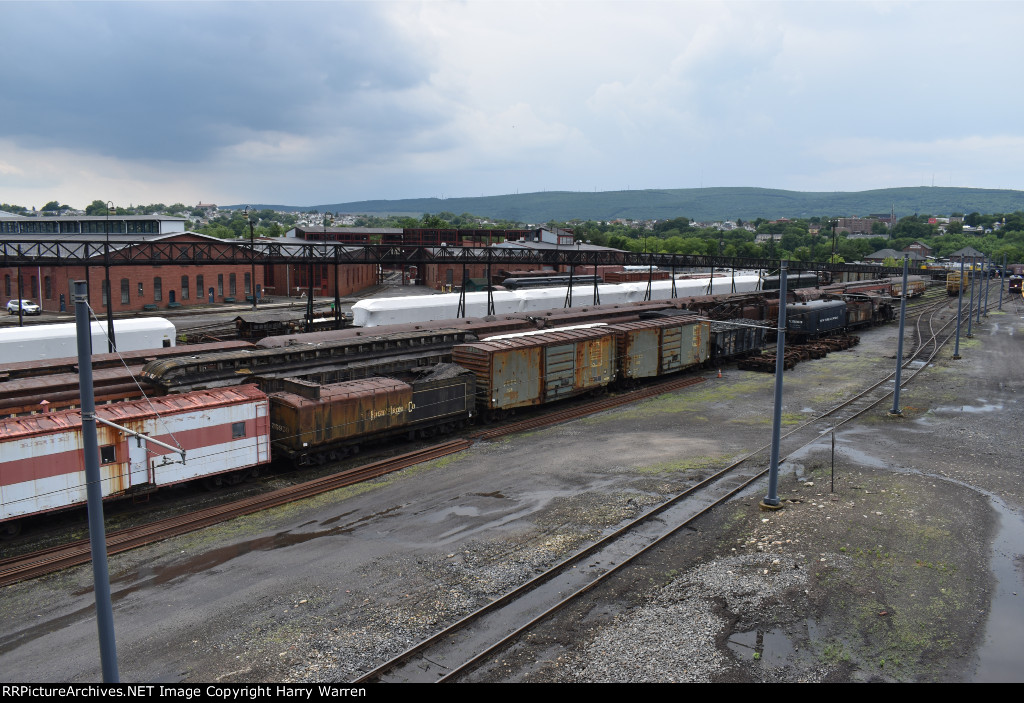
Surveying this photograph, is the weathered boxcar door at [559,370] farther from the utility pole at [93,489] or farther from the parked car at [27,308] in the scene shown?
the parked car at [27,308]

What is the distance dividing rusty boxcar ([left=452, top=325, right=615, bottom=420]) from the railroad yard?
181 inches

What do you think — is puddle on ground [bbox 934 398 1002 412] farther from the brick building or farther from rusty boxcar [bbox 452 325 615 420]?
the brick building

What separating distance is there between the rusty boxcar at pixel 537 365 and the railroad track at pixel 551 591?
33.8 ft

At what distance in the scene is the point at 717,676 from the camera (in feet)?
40.9

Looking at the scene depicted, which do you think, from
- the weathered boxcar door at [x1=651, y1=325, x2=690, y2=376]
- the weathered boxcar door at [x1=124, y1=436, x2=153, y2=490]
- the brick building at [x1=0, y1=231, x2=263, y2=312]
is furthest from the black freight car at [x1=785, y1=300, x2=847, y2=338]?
the brick building at [x1=0, y1=231, x2=263, y2=312]

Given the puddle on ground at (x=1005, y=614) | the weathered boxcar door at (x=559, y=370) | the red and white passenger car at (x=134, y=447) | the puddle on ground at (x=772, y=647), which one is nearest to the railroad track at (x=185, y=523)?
the red and white passenger car at (x=134, y=447)

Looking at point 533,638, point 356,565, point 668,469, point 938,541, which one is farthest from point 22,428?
point 938,541

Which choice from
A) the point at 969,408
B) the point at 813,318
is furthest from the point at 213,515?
the point at 813,318

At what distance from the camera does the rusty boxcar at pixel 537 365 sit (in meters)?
30.8

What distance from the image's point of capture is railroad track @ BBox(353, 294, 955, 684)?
12.8m

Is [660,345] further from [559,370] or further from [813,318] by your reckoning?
[813,318]

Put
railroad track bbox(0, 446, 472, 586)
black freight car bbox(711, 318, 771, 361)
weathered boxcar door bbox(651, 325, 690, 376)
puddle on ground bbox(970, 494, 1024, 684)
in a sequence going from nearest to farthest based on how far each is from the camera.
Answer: puddle on ground bbox(970, 494, 1024, 684)
railroad track bbox(0, 446, 472, 586)
weathered boxcar door bbox(651, 325, 690, 376)
black freight car bbox(711, 318, 771, 361)

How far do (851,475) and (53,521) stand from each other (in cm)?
2523
